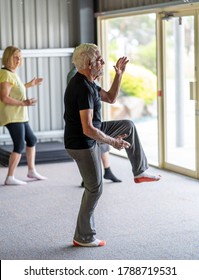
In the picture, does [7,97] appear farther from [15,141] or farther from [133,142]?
[133,142]

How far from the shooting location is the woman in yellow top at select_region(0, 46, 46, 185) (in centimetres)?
762

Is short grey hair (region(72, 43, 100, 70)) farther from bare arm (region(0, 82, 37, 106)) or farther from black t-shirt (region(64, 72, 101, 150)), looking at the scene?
bare arm (region(0, 82, 37, 106))

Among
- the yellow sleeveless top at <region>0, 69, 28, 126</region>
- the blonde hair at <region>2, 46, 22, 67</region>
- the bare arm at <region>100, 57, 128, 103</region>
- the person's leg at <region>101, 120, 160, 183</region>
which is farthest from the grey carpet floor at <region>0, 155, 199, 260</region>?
the blonde hair at <region>2, 46, 22, 67</region>

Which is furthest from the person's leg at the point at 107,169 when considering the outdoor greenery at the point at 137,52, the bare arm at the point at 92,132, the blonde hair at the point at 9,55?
the outdoor greenery at the point at 137,52

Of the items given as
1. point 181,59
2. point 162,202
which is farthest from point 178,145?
point 162,202

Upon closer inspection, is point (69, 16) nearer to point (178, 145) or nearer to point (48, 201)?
point (178, 145)

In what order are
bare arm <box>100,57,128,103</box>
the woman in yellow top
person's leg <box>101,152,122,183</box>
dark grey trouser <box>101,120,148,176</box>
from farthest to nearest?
Result: person's leg <box>101,152,122,183</box> < the woman in yellow top < bare arm <box>100,57,128,103</box> < dark grey trouser <box>101,120,148,176</box>

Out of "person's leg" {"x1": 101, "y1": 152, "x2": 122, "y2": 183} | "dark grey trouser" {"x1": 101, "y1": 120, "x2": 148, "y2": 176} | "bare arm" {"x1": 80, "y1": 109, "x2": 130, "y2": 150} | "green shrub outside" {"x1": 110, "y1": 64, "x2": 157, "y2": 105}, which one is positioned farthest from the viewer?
"green shrub outside" {"x1": 110, "y1": 64, "x2": 157, "y2": 105}

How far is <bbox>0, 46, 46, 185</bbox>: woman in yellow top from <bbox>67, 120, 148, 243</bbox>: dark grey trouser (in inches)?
95.2

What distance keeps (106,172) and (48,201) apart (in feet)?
3.29

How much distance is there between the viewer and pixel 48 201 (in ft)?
23.6

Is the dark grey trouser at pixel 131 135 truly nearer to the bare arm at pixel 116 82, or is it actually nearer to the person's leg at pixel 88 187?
the person's leg at pixel 88 187

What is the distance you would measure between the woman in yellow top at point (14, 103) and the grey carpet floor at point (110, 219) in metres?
0.50

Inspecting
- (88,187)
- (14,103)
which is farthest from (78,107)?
(14,103)
